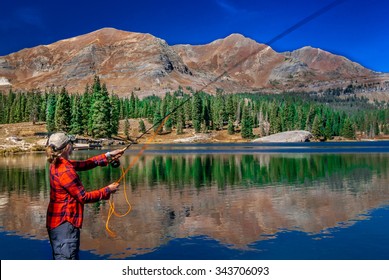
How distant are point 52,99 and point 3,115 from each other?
31.3 metres

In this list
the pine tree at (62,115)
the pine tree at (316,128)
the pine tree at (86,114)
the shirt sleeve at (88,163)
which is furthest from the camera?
the pine tree at (316,128)

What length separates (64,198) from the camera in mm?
8180

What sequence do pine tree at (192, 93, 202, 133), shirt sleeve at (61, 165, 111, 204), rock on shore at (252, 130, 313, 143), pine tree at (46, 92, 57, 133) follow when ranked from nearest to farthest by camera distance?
shirt sleeve at (61, 165, 111, 204)
pine tree at (46, 92, 57, 133)
rock on shore at (252, 130, 313, 143)
pine tree at (192, 93, 202, 133)

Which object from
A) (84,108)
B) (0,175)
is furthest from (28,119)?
(0,175)

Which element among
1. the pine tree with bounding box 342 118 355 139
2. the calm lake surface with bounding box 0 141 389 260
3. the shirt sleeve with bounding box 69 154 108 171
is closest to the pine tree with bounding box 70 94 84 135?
the calm lake surface with bounding box 0 141 389 260

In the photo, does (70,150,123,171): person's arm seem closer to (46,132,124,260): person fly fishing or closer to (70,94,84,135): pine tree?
(46,132,124,260): person fly fishing

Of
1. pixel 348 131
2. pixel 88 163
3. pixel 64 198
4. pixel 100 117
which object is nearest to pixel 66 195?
pixel 64 198

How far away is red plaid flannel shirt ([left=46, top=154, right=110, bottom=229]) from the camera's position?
7996 mm

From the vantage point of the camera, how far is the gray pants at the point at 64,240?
8.23 meters

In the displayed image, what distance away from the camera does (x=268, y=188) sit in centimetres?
2662

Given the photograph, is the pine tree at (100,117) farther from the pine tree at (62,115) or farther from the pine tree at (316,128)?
the pine tree at (316,128)

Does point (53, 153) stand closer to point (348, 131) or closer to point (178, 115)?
point (178, 115)

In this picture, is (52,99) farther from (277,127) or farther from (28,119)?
(277,127)

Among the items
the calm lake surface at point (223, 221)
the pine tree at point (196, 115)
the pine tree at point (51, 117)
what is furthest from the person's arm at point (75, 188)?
the pine tree at point (196, 115)
